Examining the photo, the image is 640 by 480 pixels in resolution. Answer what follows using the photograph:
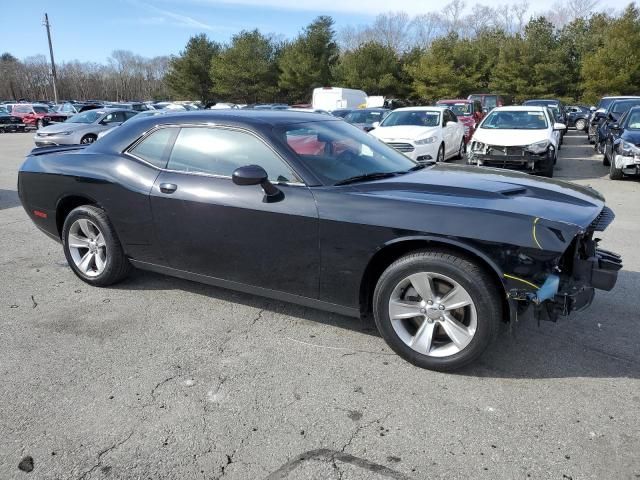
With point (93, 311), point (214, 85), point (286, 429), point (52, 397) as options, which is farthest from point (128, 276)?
point (214, 85)

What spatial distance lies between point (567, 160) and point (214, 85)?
47334 mm

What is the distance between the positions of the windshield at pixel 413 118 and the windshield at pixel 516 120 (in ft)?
4.23

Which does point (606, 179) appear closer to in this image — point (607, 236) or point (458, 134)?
point (458, 134)

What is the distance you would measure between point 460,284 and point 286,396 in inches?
47.5

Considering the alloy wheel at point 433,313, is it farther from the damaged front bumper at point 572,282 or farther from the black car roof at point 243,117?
the black car roof at point 243,117

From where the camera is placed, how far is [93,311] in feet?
13.5

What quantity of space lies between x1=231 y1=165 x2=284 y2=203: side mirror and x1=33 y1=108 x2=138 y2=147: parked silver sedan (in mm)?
15858

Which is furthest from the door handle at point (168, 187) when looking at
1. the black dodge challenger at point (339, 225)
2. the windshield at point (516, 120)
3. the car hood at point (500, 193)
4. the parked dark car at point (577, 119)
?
the parked dark car at point (577, 119)

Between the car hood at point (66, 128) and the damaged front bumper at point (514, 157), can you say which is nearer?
the damaged front bumper at point (514, 157)

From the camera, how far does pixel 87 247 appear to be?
4.58 metres

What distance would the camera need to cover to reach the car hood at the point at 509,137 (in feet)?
33.9

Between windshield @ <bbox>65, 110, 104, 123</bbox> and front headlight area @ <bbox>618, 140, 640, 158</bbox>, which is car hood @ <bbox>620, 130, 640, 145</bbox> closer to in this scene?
front headlight area @ <bbox>618, 140, 640, 158</bbox>

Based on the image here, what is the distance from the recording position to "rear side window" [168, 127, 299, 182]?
357 cm

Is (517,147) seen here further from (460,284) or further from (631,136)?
(460,284)
